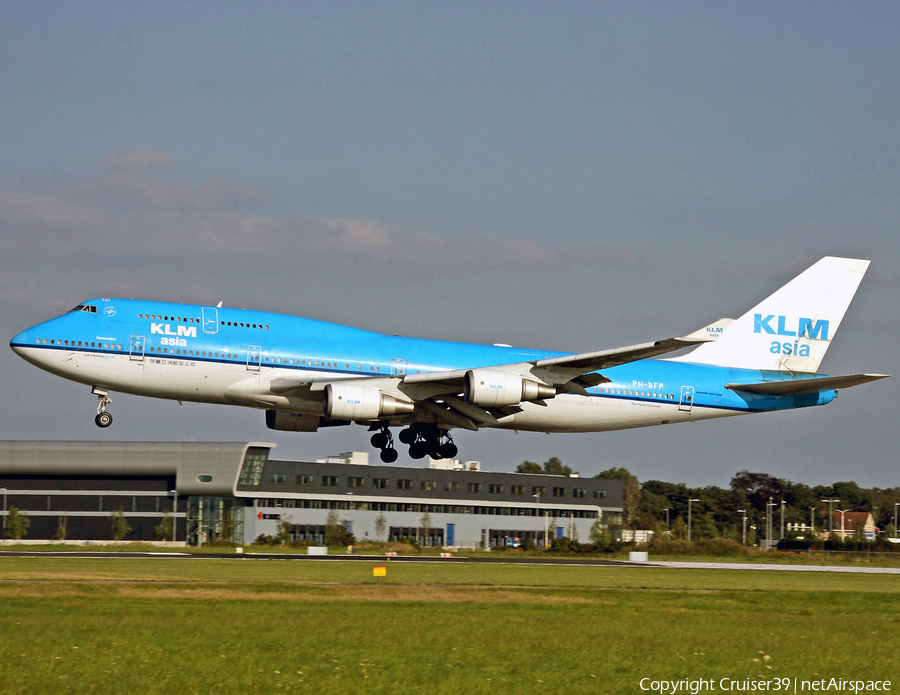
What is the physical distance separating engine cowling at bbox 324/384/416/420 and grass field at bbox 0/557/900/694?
655cm

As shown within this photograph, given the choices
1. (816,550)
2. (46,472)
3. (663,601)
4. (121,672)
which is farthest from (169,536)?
(121,672)

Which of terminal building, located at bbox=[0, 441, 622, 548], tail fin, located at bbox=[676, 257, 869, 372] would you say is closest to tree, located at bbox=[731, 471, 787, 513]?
terminal building, located at bbox=[0, 441, 622, 548]

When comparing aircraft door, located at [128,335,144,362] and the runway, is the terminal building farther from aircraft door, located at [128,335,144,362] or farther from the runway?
aircraft door, located at [128,335,144,362]

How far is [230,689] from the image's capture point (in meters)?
21.1

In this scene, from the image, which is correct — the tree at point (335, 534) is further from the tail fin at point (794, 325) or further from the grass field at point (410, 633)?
the tail fin at point (794, 325)

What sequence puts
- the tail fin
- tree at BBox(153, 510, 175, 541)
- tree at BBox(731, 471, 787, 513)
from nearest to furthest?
the tail fin → tree at BBox(153, 510, 175, 541) → tree at BBox(731, 471, 787, 513)

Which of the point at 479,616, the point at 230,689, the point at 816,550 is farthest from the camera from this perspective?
the point at 816,550

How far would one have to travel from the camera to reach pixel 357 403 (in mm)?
40375

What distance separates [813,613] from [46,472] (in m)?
103

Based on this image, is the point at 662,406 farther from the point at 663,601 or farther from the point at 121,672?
the point at 121,672

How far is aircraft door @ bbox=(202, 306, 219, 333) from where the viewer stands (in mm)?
40500
